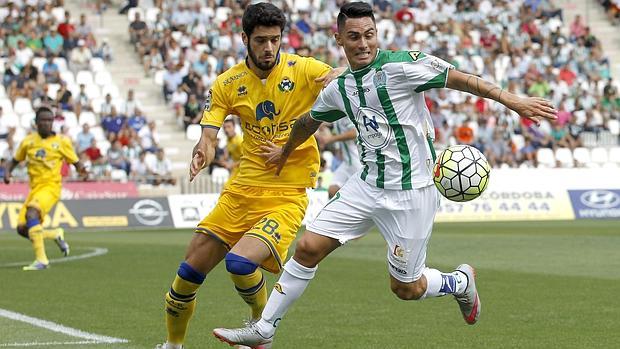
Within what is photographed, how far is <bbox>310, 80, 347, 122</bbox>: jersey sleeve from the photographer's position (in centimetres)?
811

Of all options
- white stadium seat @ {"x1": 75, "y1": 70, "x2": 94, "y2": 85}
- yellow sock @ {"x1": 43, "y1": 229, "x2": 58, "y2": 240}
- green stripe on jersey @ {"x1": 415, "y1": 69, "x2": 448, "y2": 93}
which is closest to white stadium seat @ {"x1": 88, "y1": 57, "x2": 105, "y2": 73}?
white stadium seat @ {"x1": 75, "y1": 70, "x2": 94, "y2": 85}

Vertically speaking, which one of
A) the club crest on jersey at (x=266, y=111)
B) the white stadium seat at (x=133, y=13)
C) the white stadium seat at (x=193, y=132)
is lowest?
the white stadium seat at (x=193, y=132)

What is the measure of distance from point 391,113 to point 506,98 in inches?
36.1

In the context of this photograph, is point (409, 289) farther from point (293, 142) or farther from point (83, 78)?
point (83, 78)

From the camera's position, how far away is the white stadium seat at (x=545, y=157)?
31.7 m

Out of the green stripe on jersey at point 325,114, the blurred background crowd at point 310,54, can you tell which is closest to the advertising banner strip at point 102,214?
the blurred background crowd at point 310,54

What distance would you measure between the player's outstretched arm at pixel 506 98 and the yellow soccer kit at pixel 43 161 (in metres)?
10.4

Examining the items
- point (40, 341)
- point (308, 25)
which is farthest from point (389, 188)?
point (308, 25)

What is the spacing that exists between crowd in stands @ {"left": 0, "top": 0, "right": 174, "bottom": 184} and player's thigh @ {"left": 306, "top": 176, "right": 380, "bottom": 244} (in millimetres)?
20099

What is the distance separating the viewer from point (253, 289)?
27.9ft

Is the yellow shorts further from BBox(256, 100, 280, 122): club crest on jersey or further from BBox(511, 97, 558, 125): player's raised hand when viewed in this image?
BBox(511, 97, 558, 125): player's raised hand

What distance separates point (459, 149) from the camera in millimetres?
8320

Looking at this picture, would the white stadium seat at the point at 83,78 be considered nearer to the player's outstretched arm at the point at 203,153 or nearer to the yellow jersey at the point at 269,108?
the yellow jersey at the point at 269,108

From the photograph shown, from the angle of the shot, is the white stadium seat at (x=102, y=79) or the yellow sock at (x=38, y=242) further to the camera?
the white stadium seat at (x=102, y=79)
